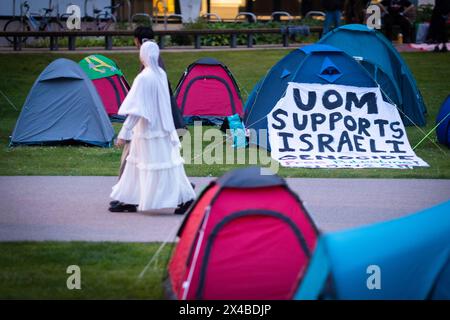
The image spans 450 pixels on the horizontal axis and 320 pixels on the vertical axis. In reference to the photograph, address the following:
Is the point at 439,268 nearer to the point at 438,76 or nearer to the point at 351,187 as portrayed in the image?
the point at 351,187

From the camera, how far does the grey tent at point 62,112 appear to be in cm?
1551

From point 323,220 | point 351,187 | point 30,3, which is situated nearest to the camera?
point 323,220

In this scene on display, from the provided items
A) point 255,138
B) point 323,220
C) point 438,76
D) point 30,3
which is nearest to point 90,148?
point 255,138

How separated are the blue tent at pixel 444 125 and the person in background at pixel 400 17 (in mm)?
14644

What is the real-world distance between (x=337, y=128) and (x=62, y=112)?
13.5ft

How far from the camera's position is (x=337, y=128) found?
14812 mm

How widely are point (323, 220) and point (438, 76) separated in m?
15.5

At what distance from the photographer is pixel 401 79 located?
60.7ft

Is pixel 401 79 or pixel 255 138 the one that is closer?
pixel 255 138

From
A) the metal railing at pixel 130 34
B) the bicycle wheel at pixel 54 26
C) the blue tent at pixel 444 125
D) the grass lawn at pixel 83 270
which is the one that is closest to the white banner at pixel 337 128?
the blue tent at pixel 444 125

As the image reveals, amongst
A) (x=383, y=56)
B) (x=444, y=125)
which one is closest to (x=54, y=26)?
(x=383, y=56)

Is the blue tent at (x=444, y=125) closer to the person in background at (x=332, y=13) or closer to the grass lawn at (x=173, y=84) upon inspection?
the grass lawn at (x=173, y=84)

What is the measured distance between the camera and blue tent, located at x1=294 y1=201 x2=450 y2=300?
256 inches

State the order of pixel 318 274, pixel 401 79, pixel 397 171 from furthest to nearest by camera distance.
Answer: pixel 401 79, pixel 397 171, pixel 318 274
